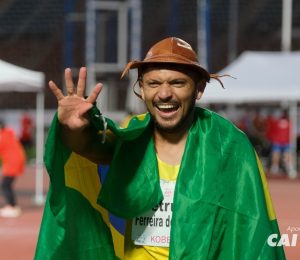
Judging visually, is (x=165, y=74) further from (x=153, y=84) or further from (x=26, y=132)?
(x=26, y=132)

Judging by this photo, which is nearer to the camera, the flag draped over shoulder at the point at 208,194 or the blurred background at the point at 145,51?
the flag draped over shoulder at the point at 208,194

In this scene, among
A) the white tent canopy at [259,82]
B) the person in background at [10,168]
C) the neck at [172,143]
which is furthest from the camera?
the white tent canopy at [259,82]

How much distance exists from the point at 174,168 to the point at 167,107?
0.26m

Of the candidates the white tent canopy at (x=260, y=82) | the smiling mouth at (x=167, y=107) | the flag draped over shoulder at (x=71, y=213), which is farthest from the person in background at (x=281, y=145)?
the smiling mouth at (x=167, y=107)

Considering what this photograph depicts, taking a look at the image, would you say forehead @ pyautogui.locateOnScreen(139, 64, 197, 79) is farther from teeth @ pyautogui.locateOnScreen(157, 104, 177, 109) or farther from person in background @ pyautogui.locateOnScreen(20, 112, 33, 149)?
person in background @ pyautogui.locateOnScreen(20, 112, 33, 149)

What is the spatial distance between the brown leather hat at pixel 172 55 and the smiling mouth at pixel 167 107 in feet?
0.58

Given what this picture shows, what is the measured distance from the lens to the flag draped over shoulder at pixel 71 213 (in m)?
3.82

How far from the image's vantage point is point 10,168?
1365cm

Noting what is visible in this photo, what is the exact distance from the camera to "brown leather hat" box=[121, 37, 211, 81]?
380 cm

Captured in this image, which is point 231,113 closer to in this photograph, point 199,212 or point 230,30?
point 230,30

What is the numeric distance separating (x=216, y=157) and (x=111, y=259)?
71 centimetres

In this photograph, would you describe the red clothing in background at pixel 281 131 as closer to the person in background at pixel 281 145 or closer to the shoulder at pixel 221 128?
the person in background at pixel 281 145

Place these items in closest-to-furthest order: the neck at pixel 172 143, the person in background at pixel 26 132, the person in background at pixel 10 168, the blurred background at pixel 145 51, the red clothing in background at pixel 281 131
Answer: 1. the neck at pixel 172 143
2. the person in background at pixel 10 168
3. the blurred background at pixel 145 51
4. the red clothing in background at pixel 281 131
5. the person in background at pixel 26 132

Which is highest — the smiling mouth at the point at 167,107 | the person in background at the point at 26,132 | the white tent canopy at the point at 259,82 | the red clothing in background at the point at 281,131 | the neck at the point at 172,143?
the smiling mouth at the point at 167,107
